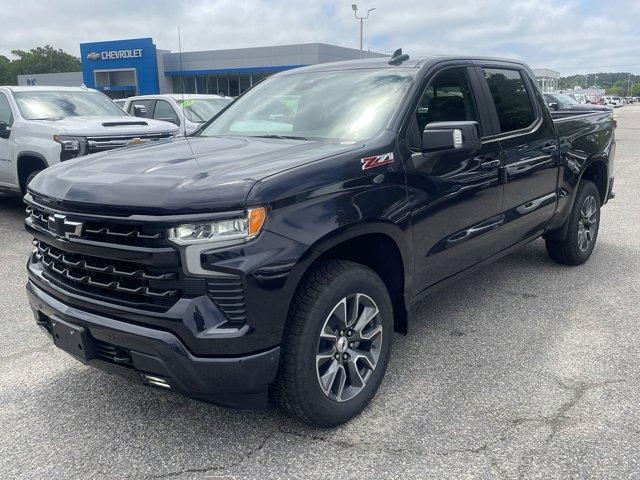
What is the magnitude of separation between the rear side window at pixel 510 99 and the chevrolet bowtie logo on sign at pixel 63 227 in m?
2.95

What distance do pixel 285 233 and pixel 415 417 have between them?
1276 millimetres

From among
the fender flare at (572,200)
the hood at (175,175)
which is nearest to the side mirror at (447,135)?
the hood at (175,175)

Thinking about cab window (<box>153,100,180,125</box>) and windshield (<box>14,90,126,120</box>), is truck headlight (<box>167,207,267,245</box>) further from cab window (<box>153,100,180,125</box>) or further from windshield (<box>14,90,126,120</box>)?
cab window (<box>153,100,180,125</box>)

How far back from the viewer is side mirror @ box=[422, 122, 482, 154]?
127 inches

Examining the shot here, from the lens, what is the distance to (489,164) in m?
3.93

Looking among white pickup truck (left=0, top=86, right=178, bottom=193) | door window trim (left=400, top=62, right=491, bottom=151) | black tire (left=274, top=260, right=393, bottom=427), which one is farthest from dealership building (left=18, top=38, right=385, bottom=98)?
black tire (left=274, top=260, right=393, bottom=427)

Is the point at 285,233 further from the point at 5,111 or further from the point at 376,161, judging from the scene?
the point at 5,111

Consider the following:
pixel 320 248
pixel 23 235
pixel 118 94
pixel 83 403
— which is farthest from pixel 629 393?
pixel 118 94

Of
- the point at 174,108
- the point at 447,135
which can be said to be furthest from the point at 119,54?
the point at 447,135

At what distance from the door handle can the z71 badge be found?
99 cm

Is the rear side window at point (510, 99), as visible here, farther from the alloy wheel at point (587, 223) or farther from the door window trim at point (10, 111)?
the door window trim at point (10, 111)

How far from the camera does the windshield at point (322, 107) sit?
135 inches

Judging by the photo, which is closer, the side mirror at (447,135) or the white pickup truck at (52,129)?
the side mirror at (447,135)

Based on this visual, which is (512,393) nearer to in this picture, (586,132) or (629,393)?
(629,393)
